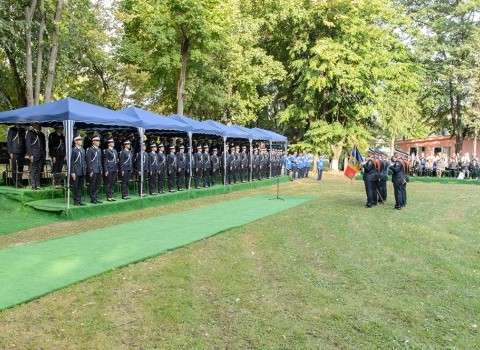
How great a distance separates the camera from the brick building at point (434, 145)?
39.0 meters

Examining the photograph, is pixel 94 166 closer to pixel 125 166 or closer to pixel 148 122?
pixel 125 166

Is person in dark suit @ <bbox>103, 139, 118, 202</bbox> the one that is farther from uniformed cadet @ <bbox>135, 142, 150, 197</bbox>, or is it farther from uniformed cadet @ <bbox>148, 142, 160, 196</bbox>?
uniformed cadet @ <bbox>148, 142, 160, 196</bbox>

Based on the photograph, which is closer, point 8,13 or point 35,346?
point 35,346

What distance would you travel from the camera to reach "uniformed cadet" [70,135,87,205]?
10.7 meters

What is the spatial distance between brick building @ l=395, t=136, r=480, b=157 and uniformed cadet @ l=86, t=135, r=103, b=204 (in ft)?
112

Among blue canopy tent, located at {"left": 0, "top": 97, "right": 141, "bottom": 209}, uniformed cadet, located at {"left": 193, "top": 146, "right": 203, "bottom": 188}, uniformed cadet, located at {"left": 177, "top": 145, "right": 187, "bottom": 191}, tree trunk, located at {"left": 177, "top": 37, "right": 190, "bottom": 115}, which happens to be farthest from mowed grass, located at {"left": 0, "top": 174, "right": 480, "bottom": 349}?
tree trunk, located at {"left": 177, "top": 37, "right": 190, "bottom": 115}

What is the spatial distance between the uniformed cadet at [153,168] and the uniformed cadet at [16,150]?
11.3 feet

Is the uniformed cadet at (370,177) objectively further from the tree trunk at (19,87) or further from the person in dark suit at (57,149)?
the tree trunk at (19,87)

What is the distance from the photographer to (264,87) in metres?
34.9

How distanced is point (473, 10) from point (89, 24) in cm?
2835

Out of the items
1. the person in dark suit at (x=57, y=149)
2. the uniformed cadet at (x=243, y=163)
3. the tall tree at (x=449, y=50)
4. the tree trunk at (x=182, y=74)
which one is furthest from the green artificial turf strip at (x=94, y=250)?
the tall tree at (x=449, y=50)

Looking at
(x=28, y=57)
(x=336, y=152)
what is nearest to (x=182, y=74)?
(x=28, y=57)

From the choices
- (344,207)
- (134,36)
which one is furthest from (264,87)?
(344,207)

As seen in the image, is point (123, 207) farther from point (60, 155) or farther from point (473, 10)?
point (473, 10)
